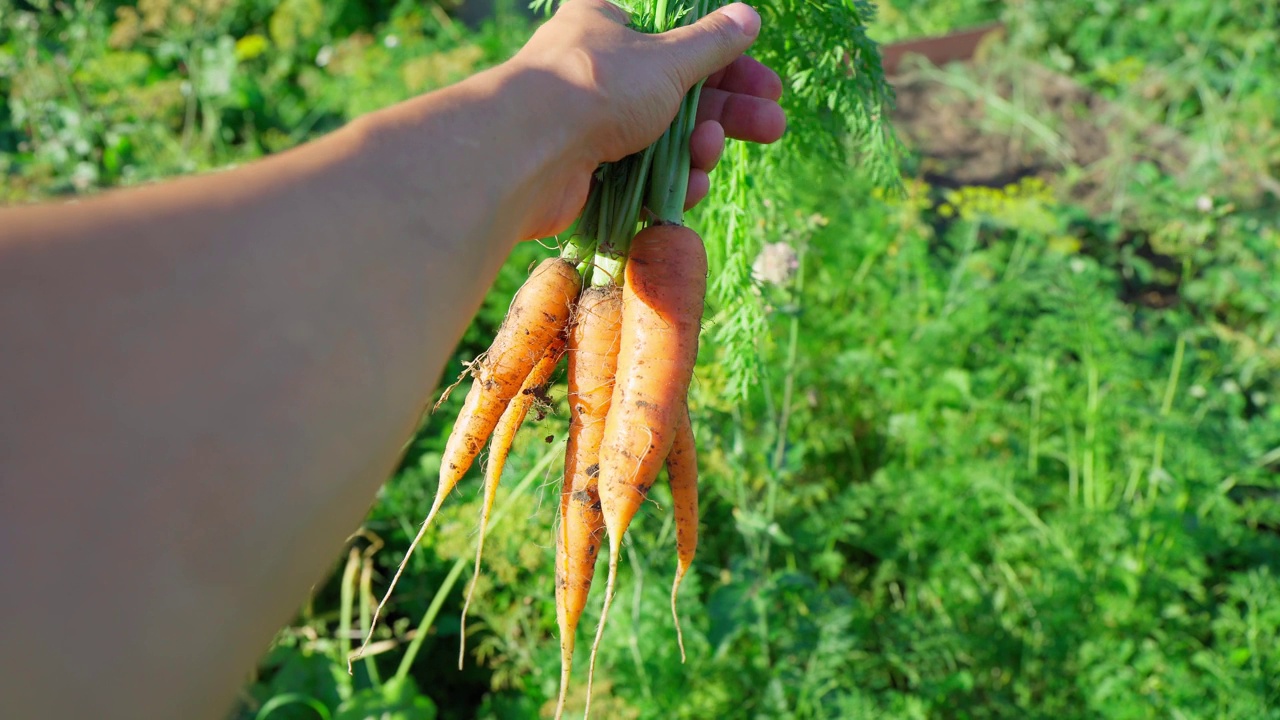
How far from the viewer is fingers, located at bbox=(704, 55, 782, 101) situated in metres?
1.69

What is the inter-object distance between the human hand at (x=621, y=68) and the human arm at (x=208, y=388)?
26 centimetres

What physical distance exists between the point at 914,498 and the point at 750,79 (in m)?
1.32

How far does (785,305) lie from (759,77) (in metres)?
0.60

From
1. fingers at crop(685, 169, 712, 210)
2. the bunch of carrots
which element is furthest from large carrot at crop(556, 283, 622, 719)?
fingers at crop(685, 169, 712, 210)

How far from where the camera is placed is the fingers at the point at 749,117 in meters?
1.65

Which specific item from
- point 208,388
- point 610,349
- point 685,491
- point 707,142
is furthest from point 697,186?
point 208,388

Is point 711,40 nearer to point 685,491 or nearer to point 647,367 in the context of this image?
point 647,367

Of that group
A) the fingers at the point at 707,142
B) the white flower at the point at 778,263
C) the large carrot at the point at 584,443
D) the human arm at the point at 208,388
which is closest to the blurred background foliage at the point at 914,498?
the white flower at the point at 778,263

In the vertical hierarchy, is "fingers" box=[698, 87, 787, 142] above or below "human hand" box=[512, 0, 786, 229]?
below

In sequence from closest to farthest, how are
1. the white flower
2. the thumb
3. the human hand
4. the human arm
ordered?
1. the human arm
2. the human hand
3. the thumb
4. the white flower

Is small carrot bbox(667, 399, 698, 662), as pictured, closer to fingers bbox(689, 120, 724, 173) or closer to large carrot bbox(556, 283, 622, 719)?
large carrot bbox(556, 283, 622, 719)

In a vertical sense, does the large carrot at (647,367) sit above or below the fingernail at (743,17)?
below

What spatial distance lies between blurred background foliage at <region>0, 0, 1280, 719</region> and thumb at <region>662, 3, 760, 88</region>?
37cm

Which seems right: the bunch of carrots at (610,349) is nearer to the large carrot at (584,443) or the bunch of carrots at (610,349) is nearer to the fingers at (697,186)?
the large carrot at (584,443)
